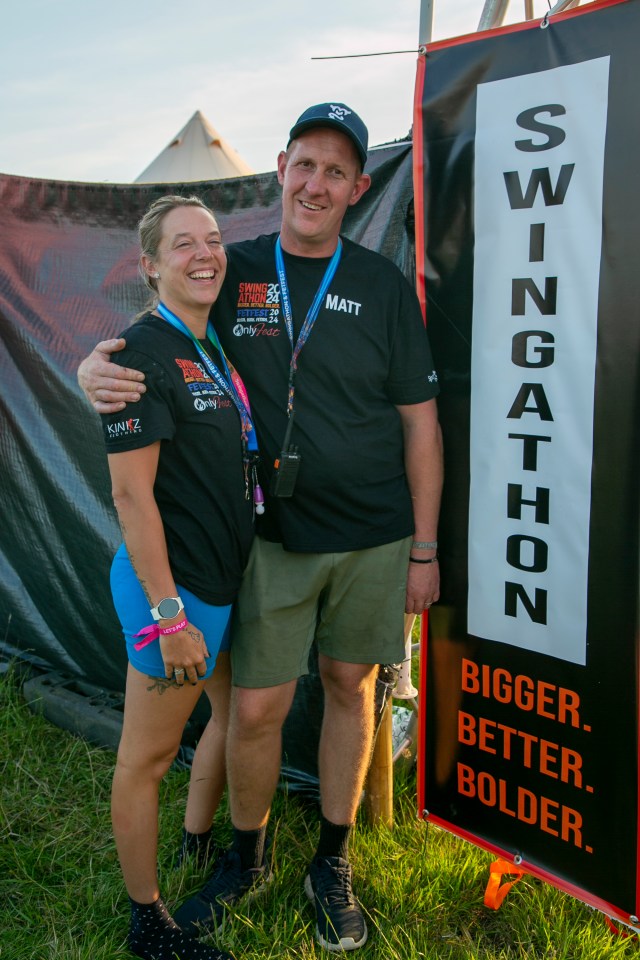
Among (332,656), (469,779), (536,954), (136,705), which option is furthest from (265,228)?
(536,954)

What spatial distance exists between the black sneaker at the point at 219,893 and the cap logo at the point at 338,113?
2.12 m

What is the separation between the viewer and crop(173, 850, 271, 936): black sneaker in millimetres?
2393

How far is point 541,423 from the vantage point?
2312mm

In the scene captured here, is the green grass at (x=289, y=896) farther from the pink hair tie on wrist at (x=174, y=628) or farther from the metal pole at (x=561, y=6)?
the metal pole at (x=561, y=6)

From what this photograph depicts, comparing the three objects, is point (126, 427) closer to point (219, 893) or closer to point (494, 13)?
point (219, 893)

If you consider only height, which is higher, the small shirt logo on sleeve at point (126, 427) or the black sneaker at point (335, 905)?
the small shirt logo on sleeve at point (126, 427)

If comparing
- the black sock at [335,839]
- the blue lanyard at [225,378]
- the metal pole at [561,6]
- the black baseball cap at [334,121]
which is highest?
the metal pole at [561,6]

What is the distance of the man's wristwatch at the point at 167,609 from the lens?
203 cm

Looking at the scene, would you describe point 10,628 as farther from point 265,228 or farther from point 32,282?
point 265,228

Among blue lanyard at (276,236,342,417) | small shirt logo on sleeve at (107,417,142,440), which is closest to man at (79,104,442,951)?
blue lanyard at (276,236,342,417)

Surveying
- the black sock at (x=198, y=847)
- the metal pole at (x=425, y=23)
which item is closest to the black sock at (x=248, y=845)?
the black sock at (x=198, y=847)

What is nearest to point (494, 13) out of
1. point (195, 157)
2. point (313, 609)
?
point (313, 609)

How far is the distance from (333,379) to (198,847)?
5.05ft

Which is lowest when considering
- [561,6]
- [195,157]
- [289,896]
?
[289,896]
